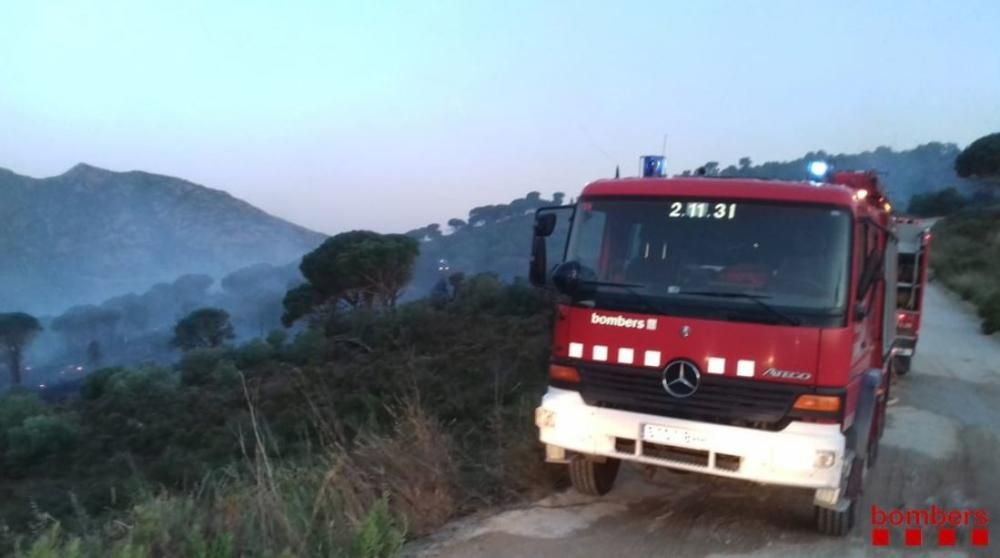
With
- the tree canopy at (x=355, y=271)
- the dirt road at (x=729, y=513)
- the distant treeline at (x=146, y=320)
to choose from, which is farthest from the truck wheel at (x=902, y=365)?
the distant treeline at (x=146, y=320)

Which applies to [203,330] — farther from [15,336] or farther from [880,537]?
[880,537]

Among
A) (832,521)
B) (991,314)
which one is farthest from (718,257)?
(991,314)

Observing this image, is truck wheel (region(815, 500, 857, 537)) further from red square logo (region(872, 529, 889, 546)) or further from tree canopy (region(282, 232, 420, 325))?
tree canopy (region(282, 232, 420, 325))

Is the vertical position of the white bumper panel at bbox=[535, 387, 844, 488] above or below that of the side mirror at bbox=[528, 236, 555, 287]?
below

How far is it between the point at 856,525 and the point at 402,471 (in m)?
3.31

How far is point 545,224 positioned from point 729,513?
2.53 metres

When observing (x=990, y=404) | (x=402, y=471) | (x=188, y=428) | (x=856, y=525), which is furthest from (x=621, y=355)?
(x=188, y=428)

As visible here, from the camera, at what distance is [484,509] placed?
20.9 ft

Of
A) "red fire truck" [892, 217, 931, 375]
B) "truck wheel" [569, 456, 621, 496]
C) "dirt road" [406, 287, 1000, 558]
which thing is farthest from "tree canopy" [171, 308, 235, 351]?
"truck wheel" [569, 456, 621, 496]

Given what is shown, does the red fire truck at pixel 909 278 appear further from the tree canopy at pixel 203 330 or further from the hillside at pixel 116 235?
the hillside at pixel 116 235

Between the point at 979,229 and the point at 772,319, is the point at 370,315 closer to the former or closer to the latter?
the point at 772,319

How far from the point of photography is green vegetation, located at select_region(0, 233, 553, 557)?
16.2ft

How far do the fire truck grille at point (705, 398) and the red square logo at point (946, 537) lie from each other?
1703 mm
